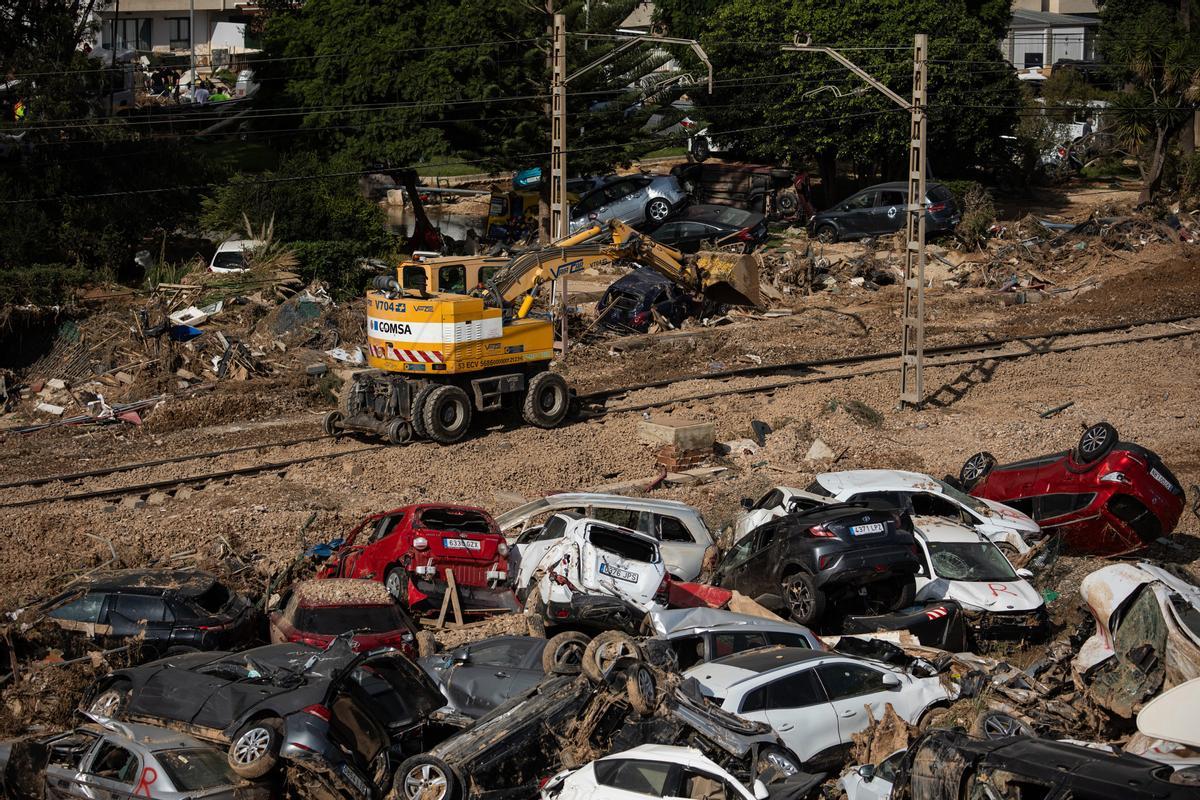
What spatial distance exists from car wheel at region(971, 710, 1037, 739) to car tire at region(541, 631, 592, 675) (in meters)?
3.25

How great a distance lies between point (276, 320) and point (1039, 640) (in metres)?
18.1

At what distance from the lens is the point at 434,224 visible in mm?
41594

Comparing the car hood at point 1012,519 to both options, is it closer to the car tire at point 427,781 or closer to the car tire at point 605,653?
the car tire at point 605,653

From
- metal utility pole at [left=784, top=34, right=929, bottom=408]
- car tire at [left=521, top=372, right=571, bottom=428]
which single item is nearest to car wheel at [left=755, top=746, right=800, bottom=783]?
car tire at [left=521, top=372, right=571, bottom=428]

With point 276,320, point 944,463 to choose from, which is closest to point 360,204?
point 276,320

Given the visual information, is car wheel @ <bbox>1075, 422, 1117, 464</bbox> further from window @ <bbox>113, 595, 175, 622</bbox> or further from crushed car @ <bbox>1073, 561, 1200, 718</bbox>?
window @ <bbox>113, 595, 175, 622</bbox>

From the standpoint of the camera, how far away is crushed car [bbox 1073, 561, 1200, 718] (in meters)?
10.7

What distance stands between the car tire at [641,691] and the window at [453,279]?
11830 mm

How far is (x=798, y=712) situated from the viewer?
406 inches

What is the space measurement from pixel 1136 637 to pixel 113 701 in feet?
27.9

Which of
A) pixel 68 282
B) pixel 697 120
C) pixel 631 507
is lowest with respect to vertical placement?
pixel 631 507

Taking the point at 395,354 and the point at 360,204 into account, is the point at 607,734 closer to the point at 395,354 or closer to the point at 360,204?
the point at 395,354

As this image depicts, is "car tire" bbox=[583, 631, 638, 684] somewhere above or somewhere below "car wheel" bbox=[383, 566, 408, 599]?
above

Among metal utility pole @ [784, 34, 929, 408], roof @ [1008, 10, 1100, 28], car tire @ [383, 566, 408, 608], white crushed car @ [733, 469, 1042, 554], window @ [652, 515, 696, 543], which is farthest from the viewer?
roof @ [1008, 10, 1100, 28]
